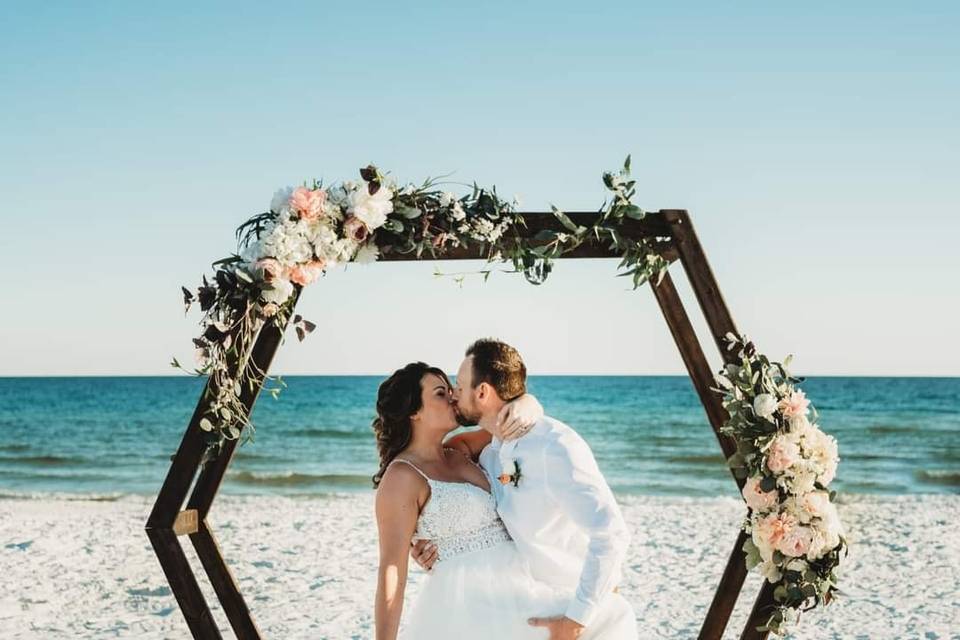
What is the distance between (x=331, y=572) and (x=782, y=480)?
261 inches

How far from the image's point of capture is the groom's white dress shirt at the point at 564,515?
3.77 metres

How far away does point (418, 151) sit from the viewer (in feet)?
20.4

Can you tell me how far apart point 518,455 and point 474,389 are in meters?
0.33

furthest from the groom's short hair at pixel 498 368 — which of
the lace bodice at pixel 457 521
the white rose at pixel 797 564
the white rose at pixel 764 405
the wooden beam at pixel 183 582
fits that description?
the wooden beam at pixel 183 582

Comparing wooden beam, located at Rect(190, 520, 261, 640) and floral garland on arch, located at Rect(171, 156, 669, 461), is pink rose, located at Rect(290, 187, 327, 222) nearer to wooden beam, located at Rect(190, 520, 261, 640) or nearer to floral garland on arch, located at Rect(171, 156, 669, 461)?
floral garland on arch, located at Rect(171, 156, 669, 461)

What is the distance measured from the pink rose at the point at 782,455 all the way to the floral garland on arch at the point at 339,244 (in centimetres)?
89

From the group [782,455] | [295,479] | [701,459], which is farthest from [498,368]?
[701,459]

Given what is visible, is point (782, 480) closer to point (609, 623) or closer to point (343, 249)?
point (609, 623)

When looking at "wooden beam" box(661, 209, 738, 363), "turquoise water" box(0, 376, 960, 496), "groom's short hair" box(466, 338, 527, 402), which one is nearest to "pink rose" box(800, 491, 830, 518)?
"wooden beam" box(661, 209, 738, 363)

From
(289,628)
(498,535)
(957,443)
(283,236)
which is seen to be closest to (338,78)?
(289,628)

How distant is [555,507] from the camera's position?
13.3 feet

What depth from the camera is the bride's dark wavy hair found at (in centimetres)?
448

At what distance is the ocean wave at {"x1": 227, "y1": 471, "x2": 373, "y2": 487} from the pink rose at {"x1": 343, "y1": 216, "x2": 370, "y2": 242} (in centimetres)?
1489

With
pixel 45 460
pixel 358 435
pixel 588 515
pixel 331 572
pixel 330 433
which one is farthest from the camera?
pixel 330 433
